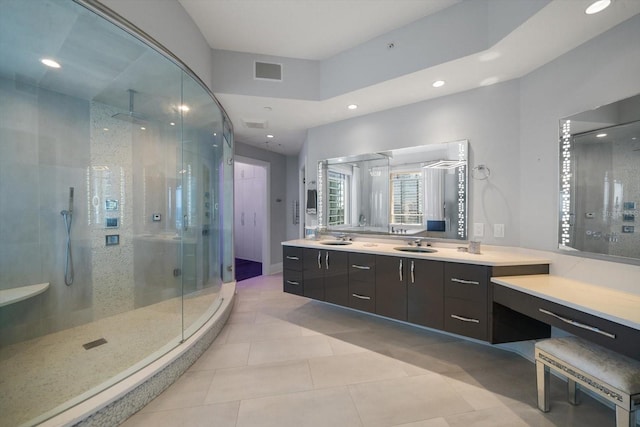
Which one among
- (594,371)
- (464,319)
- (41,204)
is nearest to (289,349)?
(464,319)

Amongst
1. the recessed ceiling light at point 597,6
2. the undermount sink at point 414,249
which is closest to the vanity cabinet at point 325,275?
the undermount sink at point 414,249

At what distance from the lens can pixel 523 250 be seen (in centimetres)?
206

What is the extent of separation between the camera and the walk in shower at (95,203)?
1707mm

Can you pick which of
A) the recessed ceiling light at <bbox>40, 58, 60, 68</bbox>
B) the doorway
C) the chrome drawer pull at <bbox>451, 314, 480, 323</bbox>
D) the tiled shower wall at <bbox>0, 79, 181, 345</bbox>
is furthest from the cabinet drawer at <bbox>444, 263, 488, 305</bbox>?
the doorway

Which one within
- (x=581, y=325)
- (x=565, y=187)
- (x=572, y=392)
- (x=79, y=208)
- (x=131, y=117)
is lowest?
(x=572, y=392)

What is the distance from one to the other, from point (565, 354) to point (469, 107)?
2108 mm

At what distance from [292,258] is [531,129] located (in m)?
2.61

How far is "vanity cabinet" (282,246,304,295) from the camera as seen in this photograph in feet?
9.24

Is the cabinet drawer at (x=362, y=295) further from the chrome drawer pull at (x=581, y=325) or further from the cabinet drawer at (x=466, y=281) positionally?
the chrome drawer pull at (x=581, y=325)

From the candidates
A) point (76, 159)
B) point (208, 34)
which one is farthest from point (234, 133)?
point (76, 159)

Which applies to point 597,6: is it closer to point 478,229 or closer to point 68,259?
point 478,229

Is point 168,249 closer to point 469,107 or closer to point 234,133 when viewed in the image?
point 234,133

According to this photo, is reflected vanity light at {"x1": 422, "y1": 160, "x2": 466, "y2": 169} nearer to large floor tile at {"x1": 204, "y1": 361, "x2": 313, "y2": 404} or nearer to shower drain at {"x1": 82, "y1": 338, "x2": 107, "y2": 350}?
large floor tile at {"x1": 204, "y1": 361, "x2": 313, "y2": 404}

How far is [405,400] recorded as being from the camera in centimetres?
152
